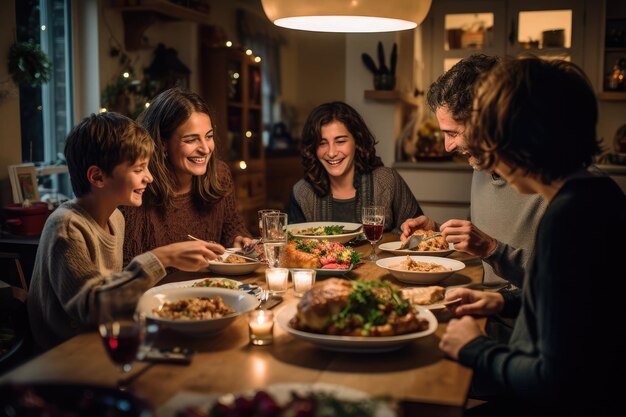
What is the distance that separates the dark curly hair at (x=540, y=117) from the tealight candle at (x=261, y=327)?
0.58m

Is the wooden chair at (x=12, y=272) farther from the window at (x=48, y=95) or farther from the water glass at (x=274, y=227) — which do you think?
the water glass at (x=274, y=227)

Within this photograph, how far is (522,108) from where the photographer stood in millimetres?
1363

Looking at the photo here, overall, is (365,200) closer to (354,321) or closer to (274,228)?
(274,228)

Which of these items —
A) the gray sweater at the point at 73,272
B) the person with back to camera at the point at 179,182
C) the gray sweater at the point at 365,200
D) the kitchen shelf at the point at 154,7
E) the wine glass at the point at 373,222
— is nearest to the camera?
the gray sweater at the point at 73,272

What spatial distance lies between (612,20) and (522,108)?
4786 millimetres

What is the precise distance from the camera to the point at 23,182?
3732 mm

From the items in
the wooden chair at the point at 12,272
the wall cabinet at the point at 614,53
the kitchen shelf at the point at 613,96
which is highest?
the wall cabinet at the point at 614,53

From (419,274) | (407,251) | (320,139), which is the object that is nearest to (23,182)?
(320,139)

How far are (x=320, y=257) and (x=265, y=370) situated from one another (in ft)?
2.86

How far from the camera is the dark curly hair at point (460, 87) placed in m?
2.46

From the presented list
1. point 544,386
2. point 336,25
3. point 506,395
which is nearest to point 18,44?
point 336,25

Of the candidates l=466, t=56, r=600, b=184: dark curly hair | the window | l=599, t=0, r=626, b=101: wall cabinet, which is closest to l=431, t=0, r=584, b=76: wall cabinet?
l=599, t=0, r=626, b=101: wall cabinet

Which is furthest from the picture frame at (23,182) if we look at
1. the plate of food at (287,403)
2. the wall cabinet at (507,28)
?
the wall cabinet at (507,28)

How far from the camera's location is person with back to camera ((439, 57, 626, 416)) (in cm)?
126
